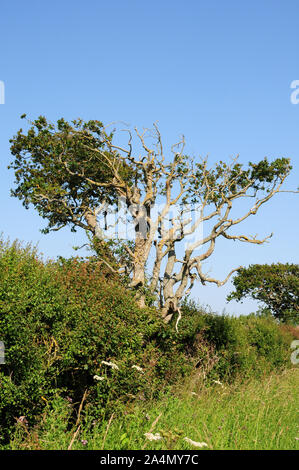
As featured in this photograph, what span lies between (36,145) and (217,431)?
50.2 feet

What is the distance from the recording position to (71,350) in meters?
9.19

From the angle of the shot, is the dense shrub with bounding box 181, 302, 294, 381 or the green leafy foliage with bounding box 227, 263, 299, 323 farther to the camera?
the green leafy foliage with bounding box 227, 263, 299, 323

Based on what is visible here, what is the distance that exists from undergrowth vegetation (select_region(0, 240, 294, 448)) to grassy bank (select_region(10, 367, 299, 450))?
→ 0.52ft

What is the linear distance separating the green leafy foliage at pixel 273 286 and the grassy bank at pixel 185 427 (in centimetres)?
2113

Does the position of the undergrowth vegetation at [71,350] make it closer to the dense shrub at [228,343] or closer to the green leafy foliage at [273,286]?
the dense shrub at [228,343]

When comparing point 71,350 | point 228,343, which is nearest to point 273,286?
point 228,343

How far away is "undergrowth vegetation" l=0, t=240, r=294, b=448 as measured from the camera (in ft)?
26.9

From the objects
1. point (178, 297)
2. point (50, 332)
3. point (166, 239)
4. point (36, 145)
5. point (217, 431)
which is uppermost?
point (36, 145)

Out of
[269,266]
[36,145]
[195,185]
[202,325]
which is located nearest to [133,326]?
[202,325]

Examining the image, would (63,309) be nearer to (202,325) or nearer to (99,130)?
(202,325)

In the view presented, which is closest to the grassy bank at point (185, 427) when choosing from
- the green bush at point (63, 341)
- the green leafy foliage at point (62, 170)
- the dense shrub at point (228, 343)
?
the green bush at point (63, 341)

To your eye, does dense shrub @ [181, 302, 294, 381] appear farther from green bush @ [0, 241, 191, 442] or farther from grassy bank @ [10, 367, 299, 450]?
grassy bank @ [10, 367, 299, 450]

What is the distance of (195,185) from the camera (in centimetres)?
1859

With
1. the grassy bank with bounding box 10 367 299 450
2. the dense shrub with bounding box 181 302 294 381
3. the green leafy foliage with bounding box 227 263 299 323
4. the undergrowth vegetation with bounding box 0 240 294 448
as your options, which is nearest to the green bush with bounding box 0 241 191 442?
the undergrowth vegetation with bounding box 0 240 294 448
